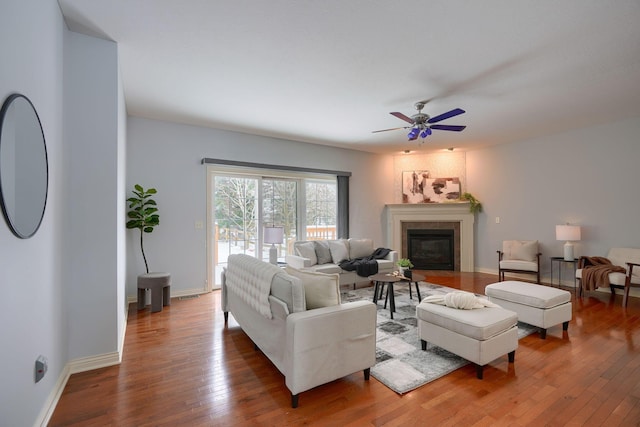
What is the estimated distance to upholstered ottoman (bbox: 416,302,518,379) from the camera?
2.41m

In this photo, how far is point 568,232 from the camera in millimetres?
5090

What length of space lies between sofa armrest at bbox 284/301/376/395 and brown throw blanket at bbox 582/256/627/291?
4125mm

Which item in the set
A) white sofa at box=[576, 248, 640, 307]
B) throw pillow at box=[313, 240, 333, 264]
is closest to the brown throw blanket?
white sofa at box=[576, 248, 640, 307]

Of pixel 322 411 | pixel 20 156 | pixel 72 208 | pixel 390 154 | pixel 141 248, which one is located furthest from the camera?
pixel 390 154

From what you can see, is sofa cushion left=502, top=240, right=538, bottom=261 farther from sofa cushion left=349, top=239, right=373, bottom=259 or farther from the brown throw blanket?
sofa cushion left=349, top=239, right=373, bottom=259

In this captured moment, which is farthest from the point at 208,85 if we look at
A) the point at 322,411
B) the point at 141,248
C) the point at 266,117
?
the point at 322,411

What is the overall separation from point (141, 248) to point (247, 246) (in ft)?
5.52

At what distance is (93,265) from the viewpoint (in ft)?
8.48

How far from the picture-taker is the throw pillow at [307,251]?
16.6 ft

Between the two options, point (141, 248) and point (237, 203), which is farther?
point (237, 203)

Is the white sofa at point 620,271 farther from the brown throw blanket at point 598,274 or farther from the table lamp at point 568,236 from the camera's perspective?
the table lamp at point 568,236

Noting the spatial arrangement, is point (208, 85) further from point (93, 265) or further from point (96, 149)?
point (93, 265)

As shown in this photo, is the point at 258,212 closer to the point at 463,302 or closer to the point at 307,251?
the point at 307,251

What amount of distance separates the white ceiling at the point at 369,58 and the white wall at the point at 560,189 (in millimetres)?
617
